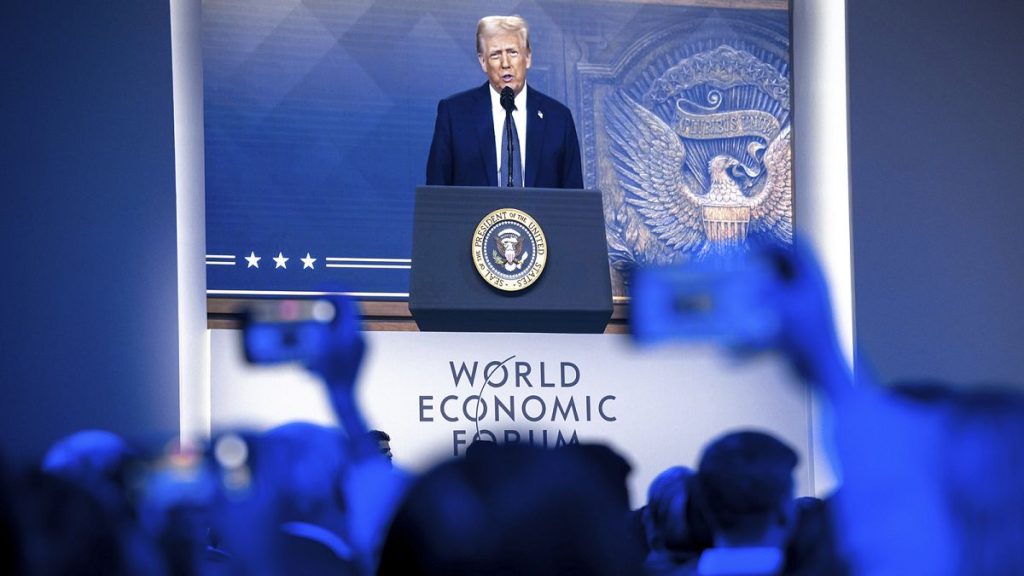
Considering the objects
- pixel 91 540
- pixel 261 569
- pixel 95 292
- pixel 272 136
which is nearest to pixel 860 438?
pixel 261 569

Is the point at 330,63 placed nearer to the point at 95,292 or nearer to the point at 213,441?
the point at 95,292

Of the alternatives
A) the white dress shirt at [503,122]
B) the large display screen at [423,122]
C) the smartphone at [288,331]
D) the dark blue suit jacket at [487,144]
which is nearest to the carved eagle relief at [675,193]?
the large display screen at [423,122]

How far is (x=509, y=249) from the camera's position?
3.81 m

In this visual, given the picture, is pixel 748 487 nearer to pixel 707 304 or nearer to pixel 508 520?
pixel 707 304

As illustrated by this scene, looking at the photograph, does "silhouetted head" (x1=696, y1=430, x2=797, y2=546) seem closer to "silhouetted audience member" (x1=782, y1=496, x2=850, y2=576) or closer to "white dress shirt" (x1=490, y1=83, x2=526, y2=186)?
"silhouetted audience member" (x1=782, y1=496, x2=850, y2=576)

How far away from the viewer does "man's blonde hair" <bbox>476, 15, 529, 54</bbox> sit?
591 centimetres

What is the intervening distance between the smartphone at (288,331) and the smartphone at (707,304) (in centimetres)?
57

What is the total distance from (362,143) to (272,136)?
1.44 feet

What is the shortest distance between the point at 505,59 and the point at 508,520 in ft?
17.1

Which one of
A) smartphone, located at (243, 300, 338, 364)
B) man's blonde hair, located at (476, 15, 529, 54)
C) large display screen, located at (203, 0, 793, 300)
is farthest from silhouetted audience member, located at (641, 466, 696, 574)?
man's blonde hair, located at (476, 15, 529, 54)

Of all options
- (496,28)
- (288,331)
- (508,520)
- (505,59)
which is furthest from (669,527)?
(496,28)

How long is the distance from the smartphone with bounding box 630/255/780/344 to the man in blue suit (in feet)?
13.2

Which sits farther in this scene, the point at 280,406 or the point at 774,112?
the point at 774,112

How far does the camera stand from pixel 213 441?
1.15 metres
